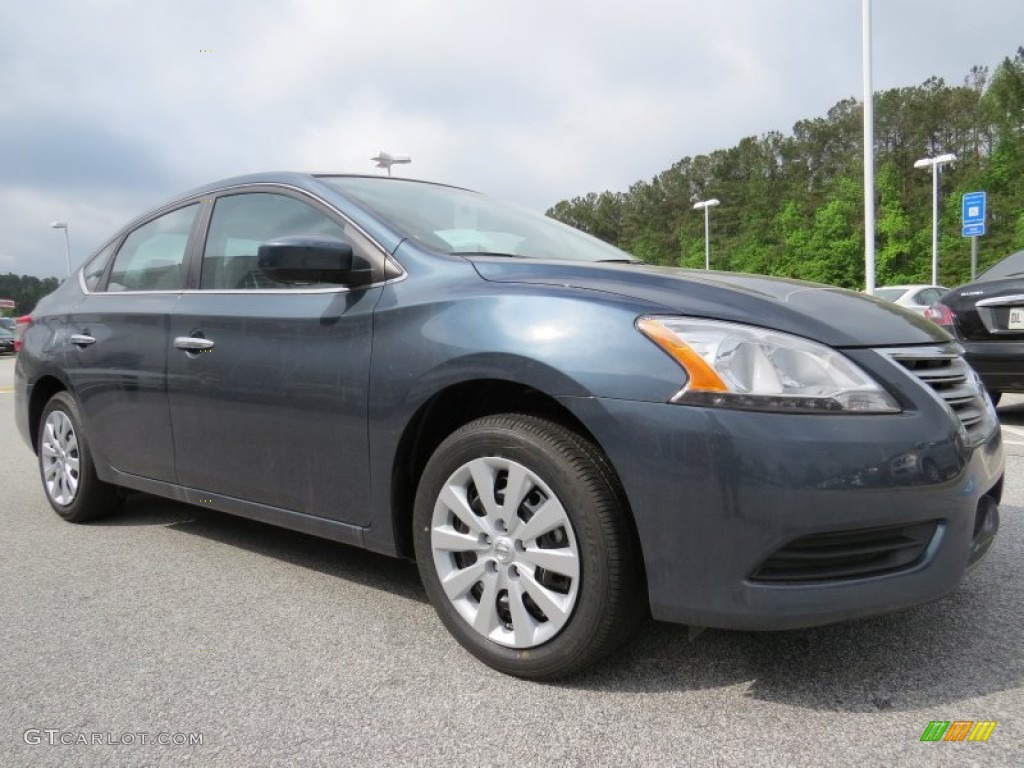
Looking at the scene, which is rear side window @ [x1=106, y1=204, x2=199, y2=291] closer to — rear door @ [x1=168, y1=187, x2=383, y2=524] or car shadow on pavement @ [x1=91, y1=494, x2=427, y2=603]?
rear door @ [x1=168, y1=187, x2=383, y2=524]

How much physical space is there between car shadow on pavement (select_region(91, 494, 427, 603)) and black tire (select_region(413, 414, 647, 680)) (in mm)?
601

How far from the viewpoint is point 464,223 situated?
10.0ft

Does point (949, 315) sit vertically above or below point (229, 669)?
above

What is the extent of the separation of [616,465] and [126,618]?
6.13 feet

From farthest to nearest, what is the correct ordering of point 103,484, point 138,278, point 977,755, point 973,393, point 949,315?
point 949,315 → point 103,484 → point 138,278 → point 973,393 → point 977,755

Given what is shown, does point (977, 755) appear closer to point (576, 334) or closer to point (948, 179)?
point (576, 334)

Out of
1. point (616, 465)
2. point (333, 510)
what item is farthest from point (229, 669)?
point (616, 465)

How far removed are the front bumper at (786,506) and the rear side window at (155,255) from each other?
2314mm

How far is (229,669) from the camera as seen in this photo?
2387mm

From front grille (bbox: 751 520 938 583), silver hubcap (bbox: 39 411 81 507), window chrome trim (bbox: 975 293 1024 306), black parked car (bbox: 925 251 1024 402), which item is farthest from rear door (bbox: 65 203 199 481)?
window chrome trim (bbox: 975 293 1024 306)

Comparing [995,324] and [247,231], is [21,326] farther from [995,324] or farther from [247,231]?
[995,324]

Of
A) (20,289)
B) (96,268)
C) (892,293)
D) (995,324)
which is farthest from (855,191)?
(20,289)

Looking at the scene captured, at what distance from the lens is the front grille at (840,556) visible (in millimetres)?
1919

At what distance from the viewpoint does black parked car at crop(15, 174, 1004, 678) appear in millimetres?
1921
